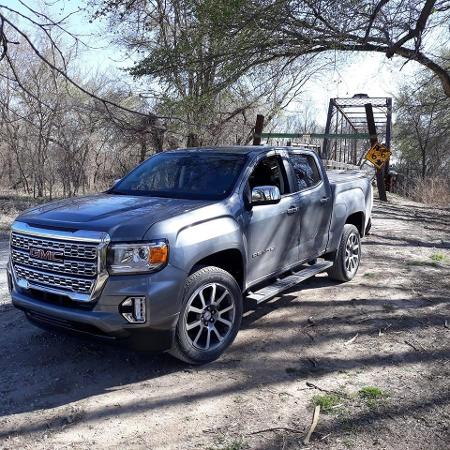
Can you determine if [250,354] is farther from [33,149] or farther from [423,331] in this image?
[33,149]

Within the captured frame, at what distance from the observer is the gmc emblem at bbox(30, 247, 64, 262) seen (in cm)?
371

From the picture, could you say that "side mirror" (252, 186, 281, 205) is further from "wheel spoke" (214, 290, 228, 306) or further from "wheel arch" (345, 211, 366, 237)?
"wheel arch" (345, 211, 366, 237)

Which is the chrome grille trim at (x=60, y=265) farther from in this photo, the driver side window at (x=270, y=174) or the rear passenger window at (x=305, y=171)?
the rear passenger window at (x=305, y=171)

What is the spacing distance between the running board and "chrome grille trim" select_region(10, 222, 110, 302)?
1.48 meters

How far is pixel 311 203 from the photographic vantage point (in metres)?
5.54

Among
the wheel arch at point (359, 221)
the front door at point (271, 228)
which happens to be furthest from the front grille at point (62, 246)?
the wheel arch at point (359, 221)

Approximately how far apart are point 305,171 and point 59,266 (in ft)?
10.2

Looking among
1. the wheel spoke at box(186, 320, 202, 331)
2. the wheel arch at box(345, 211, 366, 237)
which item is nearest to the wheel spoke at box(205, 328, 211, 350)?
the wheel spoke at box(186, 320, 202, 331)

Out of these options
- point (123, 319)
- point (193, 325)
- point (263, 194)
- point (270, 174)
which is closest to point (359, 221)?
point (270, 174)

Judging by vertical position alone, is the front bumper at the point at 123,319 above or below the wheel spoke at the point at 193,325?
above

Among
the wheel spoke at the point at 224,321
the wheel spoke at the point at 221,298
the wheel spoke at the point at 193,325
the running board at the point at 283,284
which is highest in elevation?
the wheel spoke at the point at 221,298

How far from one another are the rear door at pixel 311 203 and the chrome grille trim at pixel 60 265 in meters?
2.49

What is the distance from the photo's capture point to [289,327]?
4863mm

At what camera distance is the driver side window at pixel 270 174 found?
4988 mm
